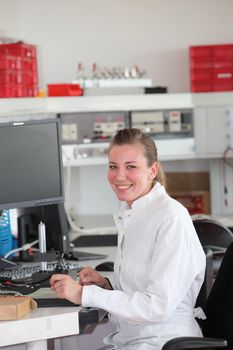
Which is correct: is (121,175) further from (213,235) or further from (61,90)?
(61,90)

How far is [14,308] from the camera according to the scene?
2.54 m

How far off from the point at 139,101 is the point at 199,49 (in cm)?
54

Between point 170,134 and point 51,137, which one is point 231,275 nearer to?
point 51,137

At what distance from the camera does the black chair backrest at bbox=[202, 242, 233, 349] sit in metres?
2.64

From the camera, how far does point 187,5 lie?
5770mm

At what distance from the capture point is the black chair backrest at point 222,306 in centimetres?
264

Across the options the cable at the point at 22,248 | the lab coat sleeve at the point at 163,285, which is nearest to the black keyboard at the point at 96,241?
the cable at the point at 22,248

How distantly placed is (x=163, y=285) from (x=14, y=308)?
→ 469mm

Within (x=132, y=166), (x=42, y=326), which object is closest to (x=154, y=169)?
(x=132, y=166)

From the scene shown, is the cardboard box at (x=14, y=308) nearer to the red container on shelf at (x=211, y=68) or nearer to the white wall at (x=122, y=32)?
the red container on shelf at (x=211, y=68)

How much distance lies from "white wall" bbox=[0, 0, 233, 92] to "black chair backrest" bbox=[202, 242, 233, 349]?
3.24 m

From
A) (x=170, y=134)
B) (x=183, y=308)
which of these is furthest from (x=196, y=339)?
(x=170, y=134)

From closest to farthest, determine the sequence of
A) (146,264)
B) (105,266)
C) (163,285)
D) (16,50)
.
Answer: (163,285), (146,264), (105,266), (16,50)

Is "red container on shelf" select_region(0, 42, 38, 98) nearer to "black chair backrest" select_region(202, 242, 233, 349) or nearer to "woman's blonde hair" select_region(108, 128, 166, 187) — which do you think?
"woman's blonde hair" select_region(108, 128, 166, 187)
